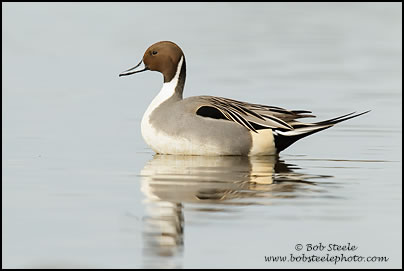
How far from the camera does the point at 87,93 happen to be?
49.1 feet

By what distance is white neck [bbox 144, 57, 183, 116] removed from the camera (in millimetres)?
10680

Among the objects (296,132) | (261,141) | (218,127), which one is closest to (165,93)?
(218,127)

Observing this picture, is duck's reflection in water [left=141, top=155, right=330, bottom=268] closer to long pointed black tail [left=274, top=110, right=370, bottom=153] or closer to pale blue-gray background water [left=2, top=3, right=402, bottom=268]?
pale blue-gray background water [left=2, top=3, right=402, bottom=268]

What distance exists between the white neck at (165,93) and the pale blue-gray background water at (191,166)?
0.45 m

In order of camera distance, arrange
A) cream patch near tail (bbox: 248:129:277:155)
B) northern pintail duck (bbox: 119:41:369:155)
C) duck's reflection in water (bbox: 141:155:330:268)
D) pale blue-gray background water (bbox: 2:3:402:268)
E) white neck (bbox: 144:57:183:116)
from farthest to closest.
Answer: white neck (bbox: 144:57:183:116), cream patch near tail (bbox: 248:129:277:155), northern pintail duck (bbox: 119:41:369:155), duck's reflection in water (bbox: 141:155:330:268), pale blue-gray background water (bbox: 2:3:402:268)

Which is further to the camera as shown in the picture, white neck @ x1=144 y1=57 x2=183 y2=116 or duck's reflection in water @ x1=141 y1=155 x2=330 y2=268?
white neck @ x1=144 y1=57 x2=183 y2=116

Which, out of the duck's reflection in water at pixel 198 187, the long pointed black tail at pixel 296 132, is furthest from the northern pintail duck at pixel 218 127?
the duck's reflection in water at pixel 198 187

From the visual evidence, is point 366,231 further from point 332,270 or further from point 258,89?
point 258,89

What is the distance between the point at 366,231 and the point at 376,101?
781 centimetres

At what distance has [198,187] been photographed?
27.9 ft

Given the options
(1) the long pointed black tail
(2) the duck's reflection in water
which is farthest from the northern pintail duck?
(2) the duck's reflection in water

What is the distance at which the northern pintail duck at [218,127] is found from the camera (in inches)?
404

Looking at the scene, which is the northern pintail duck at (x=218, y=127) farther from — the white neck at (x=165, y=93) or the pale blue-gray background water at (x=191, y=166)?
the pale blue-gray background water at (x=191, y=166)

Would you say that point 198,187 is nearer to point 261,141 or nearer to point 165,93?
point 261,141
